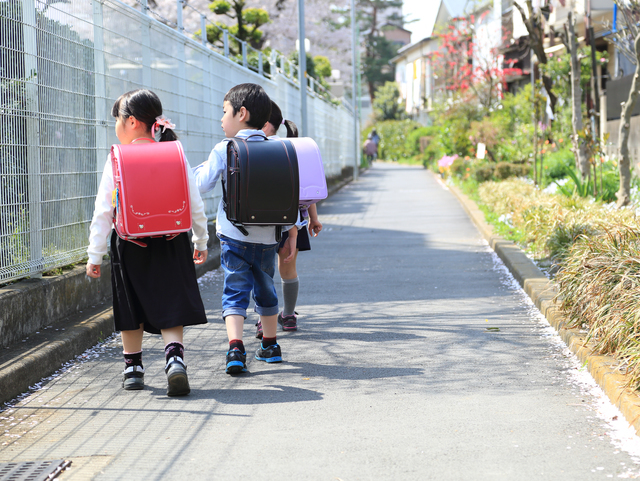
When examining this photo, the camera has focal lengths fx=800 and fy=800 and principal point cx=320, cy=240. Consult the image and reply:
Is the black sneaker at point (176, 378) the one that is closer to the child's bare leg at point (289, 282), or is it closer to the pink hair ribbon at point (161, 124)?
the pink hair ribbon at point (161, 124)

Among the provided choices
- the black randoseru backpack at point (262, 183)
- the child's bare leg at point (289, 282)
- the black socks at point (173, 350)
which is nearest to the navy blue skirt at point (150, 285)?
the black socks at point (173, 350)

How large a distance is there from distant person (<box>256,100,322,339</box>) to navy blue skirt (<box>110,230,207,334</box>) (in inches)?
43.6

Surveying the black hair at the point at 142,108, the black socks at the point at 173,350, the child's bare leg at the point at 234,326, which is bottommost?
the black socks at the point at 173,350

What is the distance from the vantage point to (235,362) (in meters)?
4.59

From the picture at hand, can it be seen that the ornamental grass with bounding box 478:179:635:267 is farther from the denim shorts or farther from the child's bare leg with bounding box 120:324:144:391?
the child's bare leg with bounding box 120:324:144:391

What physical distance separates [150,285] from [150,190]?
0.54 meters

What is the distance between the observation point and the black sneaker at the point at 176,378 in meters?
4.16

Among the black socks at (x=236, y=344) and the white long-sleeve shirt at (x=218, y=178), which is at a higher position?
the white long-sleeve shirt at (x=218, y=178)

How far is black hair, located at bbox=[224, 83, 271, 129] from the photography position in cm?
461

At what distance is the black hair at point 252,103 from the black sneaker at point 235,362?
4.31 ft

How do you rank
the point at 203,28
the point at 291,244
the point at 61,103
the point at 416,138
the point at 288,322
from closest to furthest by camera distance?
the point at 291,244 < the point at 61,103 < the point at 288,322 < the point at 203,28 < the point at 416,138

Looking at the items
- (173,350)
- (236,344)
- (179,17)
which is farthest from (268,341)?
(179,17)

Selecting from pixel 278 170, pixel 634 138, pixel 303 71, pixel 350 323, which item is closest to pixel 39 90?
pixel 278 170

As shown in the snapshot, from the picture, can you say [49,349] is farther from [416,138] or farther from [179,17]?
[416,138]
